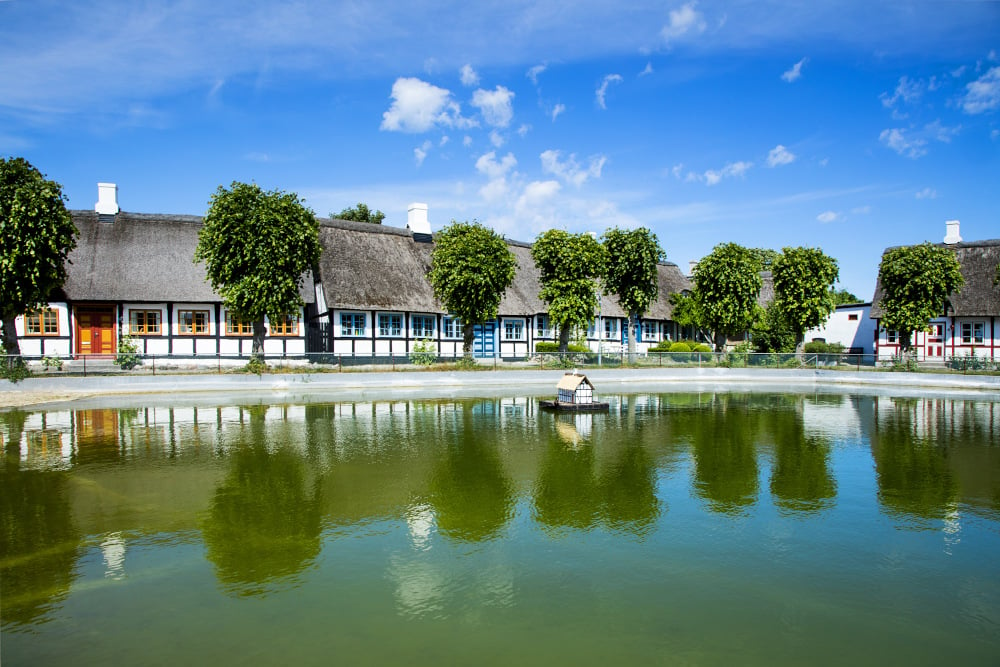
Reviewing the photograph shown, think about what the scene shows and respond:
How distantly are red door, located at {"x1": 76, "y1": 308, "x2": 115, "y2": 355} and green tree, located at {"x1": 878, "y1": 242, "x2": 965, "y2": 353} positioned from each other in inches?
1806

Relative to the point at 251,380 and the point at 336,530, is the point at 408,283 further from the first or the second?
the point at 336,530

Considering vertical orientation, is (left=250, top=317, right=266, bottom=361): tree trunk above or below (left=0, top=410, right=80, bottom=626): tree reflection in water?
above

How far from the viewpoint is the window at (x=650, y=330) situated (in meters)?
53.5

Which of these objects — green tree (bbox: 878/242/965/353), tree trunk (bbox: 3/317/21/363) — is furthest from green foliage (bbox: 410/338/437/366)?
green tree (bbox: 878/242/965/353)

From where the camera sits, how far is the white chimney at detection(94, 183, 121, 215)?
37094 millimetres

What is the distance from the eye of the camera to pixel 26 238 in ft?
91.7

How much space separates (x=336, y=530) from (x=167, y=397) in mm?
20543

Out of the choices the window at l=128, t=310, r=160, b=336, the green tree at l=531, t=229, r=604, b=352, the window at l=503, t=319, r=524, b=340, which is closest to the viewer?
the window at l=128, t=310, r=160, b=336

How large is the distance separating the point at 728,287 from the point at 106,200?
38.6 meters

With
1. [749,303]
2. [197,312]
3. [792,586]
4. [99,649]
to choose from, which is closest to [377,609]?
[99,649]

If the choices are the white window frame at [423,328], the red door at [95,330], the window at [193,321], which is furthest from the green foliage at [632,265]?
the red door at [95,330]

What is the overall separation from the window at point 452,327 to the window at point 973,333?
34753 millimetres

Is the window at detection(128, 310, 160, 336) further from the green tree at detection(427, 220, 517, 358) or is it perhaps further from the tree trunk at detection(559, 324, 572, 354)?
the tree trunk at detection(559, 324, 572, 354)

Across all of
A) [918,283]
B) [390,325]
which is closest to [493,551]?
[390,325]
